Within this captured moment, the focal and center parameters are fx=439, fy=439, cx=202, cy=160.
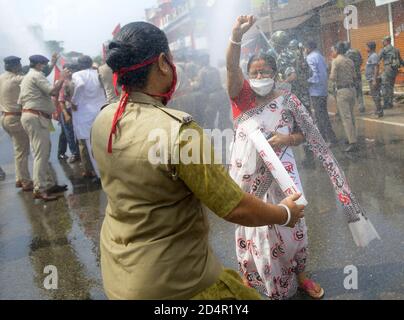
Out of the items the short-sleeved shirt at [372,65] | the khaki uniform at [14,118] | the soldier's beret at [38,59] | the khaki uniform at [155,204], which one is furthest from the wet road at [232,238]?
the short-sleeved shirt at [372,65]

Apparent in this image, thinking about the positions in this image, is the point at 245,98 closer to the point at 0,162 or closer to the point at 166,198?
the point at 166,198

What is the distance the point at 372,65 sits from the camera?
9.02m

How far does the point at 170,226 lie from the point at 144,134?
0.97ft

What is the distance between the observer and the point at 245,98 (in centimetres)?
259

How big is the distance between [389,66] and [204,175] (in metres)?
8.60

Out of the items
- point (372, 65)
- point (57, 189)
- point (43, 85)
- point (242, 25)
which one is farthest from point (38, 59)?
point (372, 65)

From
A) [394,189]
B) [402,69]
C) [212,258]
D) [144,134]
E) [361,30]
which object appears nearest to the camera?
[144,134]

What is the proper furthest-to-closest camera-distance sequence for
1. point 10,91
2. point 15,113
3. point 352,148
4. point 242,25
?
point 352,148, point 15,113, point 10,91, point 242,25

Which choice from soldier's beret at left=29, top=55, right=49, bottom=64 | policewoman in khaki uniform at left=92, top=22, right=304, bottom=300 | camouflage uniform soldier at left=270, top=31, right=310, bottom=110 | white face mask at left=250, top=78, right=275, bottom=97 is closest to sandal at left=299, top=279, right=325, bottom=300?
white face mask at left=250, top=78, right=275, bottom=97

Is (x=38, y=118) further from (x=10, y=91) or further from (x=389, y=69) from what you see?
(x=389, y=69)

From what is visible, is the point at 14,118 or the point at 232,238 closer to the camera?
the point at 232,238

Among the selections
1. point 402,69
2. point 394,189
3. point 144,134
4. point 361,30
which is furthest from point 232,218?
point 361,30

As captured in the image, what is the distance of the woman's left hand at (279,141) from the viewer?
250 cm
